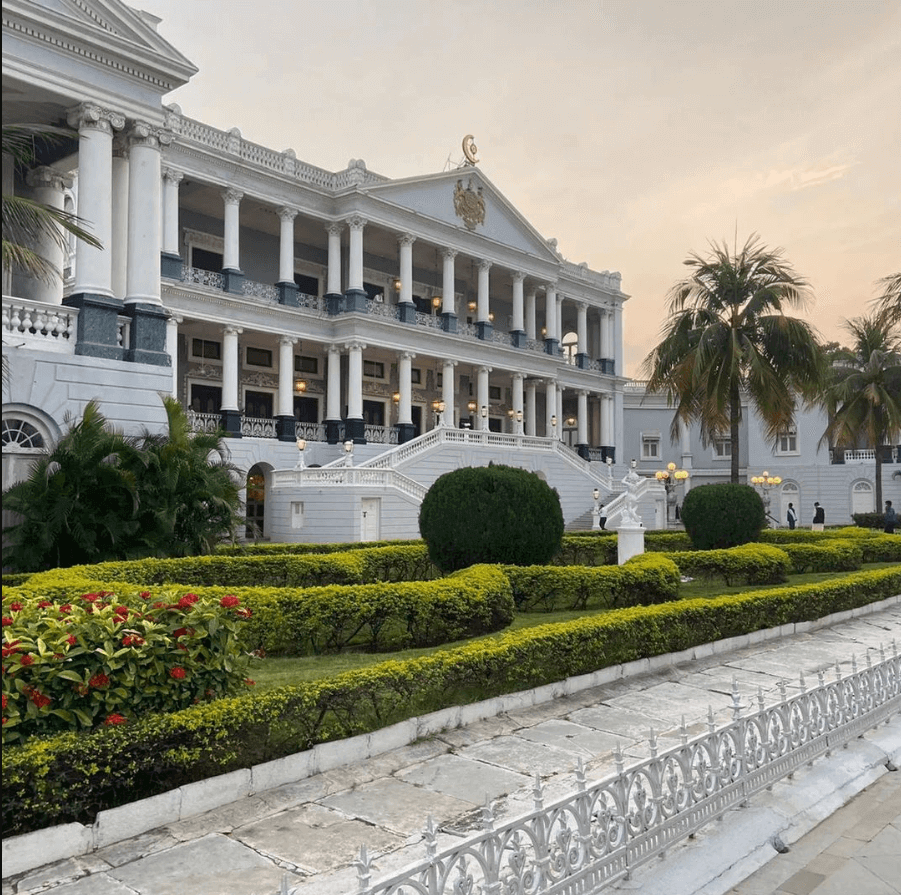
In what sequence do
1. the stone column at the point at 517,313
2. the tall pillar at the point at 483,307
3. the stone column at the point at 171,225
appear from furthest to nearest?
the stone column at the point at 517,313 → the tall pillar at the point at 483,307 → the stone column at the point at 171,225

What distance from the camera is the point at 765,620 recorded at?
1140 cm

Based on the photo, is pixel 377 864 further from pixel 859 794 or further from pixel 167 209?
pixel 167 209

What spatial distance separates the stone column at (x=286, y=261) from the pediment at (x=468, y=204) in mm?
3260

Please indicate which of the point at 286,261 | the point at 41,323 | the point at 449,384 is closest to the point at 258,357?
the point at 286,261

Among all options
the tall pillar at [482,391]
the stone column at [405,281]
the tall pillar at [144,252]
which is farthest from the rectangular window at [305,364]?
the tall pillar at [144,252]

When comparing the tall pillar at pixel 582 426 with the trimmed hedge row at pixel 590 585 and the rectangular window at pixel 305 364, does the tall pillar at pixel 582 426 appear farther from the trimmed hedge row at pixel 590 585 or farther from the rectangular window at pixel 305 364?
the trimmed hedge row at pixel 590 585

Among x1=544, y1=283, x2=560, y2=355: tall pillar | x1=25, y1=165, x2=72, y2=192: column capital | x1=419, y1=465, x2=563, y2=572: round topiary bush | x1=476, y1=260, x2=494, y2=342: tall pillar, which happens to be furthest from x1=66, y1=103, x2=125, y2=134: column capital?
x1=544, y1=283, x2=560, y2=355: tall pillar

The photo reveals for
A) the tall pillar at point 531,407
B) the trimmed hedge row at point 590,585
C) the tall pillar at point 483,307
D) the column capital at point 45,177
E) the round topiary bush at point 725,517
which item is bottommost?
the trimmed hedge row at point 590,585

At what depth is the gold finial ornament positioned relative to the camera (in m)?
36.6

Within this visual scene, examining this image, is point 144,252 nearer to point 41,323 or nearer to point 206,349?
point 41,323

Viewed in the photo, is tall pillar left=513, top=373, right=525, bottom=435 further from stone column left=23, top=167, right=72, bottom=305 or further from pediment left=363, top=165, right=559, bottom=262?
stone column left=23, top=167, right=72, bottom=305

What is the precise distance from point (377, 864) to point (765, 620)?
8.50m

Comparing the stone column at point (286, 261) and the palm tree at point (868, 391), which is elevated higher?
the stone column at point (286, 261)

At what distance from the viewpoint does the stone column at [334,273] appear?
107 ft
